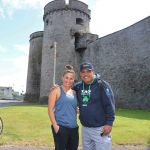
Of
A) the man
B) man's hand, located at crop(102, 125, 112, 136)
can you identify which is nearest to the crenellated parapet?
the man

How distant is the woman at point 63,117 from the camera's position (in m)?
4.27

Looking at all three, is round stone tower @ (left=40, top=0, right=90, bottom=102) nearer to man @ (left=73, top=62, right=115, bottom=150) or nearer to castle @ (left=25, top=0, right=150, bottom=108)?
castle @ (left=25, top=0, right=150, bottom=108)

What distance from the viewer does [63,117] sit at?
4.32 meters

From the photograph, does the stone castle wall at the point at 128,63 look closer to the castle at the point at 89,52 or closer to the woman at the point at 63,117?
the castle at the point at 89,52

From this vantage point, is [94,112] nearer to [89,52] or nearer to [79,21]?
[89,52]

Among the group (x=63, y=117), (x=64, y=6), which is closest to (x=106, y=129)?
(x=63, y=117)

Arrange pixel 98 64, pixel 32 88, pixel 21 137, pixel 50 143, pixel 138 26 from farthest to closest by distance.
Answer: pixel 32 88 < pixel 98 64 < pixel 138 26 < pixel 21 137 < pixel 50 143

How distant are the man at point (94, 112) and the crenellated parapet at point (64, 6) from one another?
91.7 feet

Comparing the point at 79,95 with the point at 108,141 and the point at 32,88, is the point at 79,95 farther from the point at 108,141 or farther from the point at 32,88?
the point at 32,88

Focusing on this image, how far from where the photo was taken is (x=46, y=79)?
102ft

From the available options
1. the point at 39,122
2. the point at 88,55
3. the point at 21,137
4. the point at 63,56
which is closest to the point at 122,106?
the point at 88,55

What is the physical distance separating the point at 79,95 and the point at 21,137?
469cm

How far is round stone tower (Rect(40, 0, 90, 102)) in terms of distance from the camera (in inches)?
1198

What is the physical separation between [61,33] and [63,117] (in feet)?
88.3
